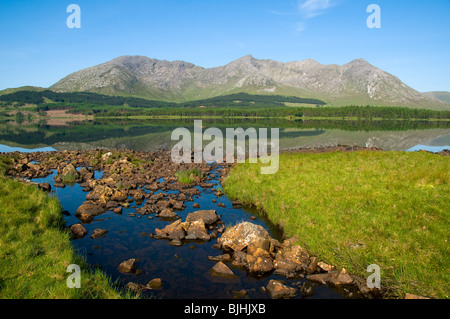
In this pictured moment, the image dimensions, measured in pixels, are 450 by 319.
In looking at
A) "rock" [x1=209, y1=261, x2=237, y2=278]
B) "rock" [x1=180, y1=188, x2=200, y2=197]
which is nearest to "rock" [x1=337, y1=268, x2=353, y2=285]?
"rock" [x1=209, y1=261, x2=237, y2=278]

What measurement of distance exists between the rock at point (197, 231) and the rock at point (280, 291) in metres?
5.66

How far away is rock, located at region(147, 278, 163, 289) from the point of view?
11250mm

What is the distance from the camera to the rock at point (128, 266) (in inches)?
490

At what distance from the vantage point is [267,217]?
64.1 ft

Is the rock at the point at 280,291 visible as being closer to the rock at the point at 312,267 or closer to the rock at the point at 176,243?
the rock at the point at 312,267

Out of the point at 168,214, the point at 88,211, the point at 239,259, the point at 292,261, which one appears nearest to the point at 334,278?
the point at 292,261

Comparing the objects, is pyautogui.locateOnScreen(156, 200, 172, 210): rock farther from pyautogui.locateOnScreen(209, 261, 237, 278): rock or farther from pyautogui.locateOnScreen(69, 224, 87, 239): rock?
pyautogui.locateOnScreen(209, 261, 237, 278): rock

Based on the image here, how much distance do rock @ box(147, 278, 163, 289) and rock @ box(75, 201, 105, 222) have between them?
9.47 metres

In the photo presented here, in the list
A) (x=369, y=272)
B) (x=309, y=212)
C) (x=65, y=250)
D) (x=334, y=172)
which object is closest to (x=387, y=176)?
(x=334, y=172)

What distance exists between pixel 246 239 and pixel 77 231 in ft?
33.1

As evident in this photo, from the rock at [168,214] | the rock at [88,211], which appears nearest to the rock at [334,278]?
the rock at [168,214]

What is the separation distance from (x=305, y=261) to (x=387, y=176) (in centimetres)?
1100

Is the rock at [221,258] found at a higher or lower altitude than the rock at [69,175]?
lower
